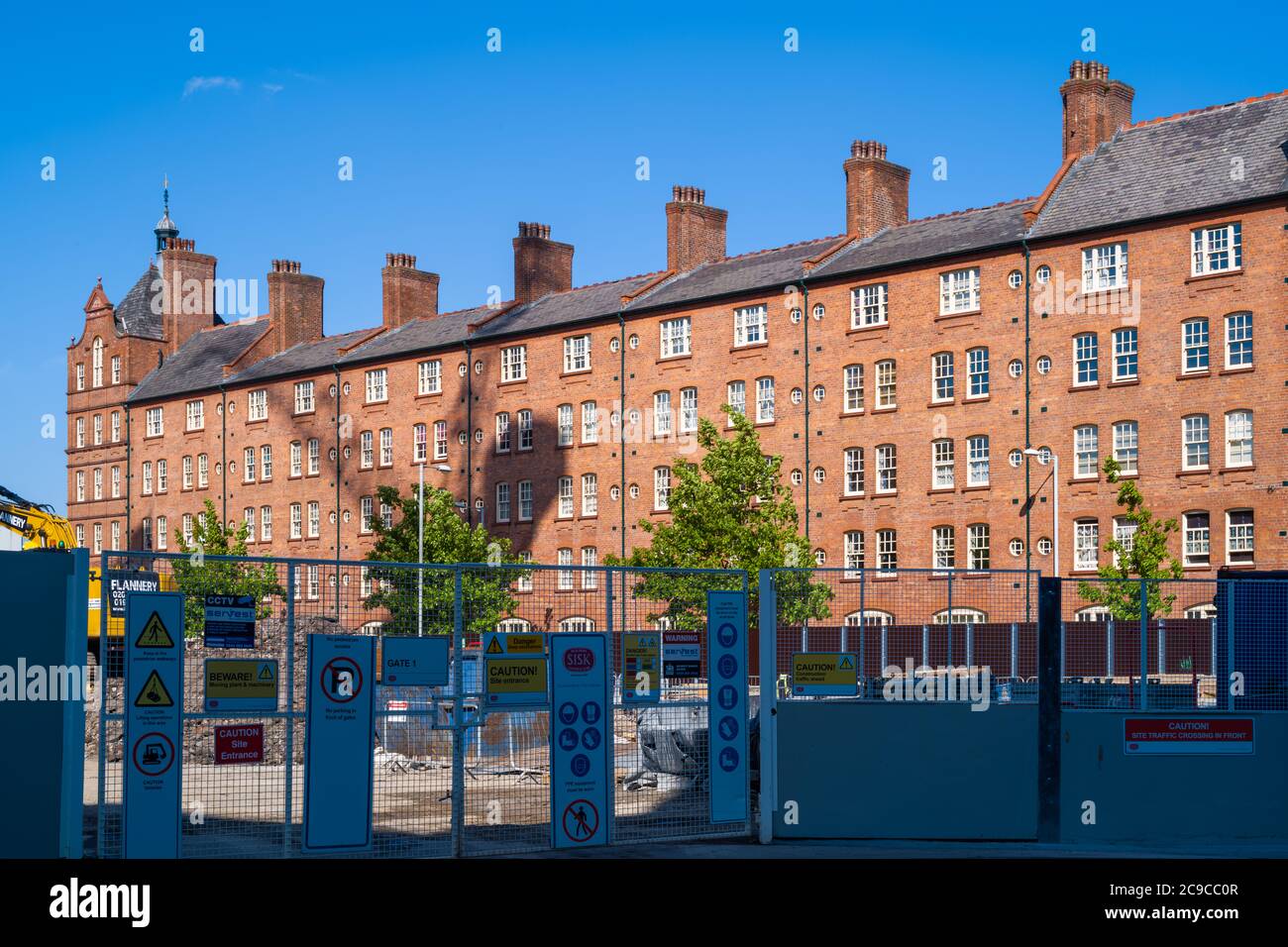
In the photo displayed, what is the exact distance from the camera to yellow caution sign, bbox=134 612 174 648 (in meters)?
13.4

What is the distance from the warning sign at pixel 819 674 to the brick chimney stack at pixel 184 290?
79553 millimetres

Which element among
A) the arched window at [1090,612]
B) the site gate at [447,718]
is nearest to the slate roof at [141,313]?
the arched window at [1090,612]

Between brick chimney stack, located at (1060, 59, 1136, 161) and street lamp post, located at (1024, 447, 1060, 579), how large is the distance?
12.0 metres

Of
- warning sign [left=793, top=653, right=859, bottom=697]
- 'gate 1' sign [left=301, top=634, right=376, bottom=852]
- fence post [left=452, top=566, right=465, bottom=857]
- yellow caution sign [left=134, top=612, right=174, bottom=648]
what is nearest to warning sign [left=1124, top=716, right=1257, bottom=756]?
warning sign [left=793, top=653, right=859, bottom=697]

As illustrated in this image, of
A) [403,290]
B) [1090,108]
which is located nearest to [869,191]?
[1090,108]

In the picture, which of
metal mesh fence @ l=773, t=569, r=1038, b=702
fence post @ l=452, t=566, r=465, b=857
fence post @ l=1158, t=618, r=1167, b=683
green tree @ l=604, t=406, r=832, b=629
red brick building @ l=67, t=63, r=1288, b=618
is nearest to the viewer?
fence post @ l=452, t=566, r=465, b=857

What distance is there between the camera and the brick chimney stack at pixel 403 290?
77375mm

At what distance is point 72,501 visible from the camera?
91250mm

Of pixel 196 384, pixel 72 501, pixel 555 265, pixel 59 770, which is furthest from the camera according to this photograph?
pixel 72 501

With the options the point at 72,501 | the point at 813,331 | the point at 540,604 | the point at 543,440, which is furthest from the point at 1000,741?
the point at 72,501

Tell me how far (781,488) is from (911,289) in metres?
8.51

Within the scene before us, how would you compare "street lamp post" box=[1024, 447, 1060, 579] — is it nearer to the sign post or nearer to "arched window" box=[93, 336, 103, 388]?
the sign post

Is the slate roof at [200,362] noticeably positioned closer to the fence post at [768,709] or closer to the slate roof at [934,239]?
the slate roof at [934,239]

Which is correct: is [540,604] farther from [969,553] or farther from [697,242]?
[697,242]
